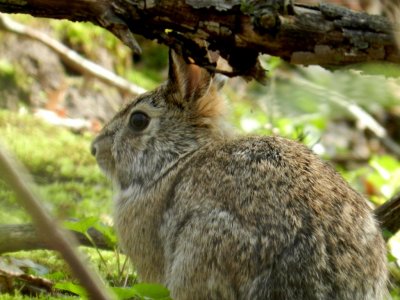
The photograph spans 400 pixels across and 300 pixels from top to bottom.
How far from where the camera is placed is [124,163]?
472 cm

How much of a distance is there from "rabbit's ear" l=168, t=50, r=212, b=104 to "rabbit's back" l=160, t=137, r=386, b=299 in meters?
0.70

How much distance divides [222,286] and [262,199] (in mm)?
439

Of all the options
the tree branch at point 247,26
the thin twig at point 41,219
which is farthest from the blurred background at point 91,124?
the thin twig at point 41,219

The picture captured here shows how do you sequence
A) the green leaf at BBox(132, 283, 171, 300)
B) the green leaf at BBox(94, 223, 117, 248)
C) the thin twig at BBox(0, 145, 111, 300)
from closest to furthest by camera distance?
the thin twig at BBox(0, 145, 111, 300)
the green leaf at BBox(132, 283, 171, 300)
the green leaf at BBox(94, 223, 117, 248)

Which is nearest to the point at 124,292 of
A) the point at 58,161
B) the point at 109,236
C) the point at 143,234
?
the point at 143,234

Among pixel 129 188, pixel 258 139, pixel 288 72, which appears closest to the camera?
pixel 258 139

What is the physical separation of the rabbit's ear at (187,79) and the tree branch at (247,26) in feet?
0.95

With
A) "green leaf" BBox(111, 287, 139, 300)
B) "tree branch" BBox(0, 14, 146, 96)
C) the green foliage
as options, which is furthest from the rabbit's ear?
"tree branch" BBox(0, 14, 146, 96)

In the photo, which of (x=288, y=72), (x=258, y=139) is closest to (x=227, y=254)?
(x=258, y=139)

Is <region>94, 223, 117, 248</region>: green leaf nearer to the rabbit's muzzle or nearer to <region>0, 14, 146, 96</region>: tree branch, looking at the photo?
the rabbit's muzzle

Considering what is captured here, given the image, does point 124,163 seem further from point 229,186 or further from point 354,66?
point 354,66

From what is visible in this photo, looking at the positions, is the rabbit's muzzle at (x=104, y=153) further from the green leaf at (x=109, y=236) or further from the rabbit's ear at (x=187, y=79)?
the rabbit's ear at (x=187, y=79)

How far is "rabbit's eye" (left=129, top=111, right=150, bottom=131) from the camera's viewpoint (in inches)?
186

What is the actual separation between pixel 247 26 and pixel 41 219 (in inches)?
101
